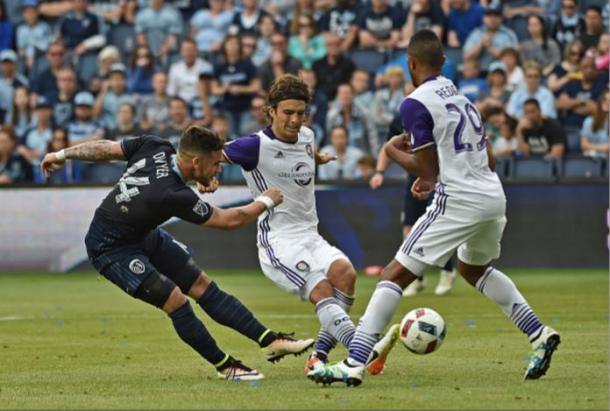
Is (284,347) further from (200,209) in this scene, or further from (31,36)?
(31,36)

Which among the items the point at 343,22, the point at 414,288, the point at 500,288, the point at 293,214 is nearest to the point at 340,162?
the point at 343,22

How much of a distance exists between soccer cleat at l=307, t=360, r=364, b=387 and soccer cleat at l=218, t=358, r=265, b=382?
71cm

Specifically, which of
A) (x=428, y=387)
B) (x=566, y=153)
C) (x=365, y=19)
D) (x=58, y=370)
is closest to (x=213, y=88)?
(x=365, y=19)

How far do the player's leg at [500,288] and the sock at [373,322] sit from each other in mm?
706

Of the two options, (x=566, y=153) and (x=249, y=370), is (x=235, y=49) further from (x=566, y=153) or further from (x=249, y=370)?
(x=249, y=370)

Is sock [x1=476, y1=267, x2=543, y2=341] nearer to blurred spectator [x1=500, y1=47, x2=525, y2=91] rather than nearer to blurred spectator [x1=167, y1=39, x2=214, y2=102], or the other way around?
blurred spectator [x1=500, y1=47, x2=525, y2=91]

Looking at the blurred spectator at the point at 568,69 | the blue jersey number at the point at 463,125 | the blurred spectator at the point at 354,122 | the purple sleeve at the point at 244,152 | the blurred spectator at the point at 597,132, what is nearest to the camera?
the blue jersey number at the point at 463,125

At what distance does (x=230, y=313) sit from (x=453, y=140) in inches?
80.6

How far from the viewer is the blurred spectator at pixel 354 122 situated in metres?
21.8

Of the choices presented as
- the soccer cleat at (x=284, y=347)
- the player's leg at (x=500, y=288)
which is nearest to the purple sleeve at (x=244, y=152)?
the soccer cleat at (x=284, y=347)

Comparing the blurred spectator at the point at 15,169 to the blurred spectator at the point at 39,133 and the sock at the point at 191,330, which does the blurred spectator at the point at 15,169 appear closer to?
the blurred spectator at the point at 39,133

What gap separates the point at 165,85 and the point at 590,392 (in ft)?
52.0

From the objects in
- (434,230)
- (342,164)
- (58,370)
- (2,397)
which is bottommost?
(342,164)

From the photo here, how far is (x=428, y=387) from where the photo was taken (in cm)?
876
